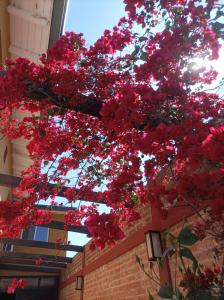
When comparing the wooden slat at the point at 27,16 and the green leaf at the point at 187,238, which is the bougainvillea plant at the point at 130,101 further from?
the wooden slat at the point at 27,16

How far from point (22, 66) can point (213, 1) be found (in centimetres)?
220

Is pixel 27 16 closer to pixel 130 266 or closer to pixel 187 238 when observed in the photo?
pixel 130 266

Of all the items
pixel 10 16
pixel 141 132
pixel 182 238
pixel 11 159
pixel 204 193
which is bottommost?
pixel 182 238

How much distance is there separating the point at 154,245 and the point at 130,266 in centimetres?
134

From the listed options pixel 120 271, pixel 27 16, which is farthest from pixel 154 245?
pixel 27 16

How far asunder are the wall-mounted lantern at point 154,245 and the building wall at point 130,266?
12 centimetres

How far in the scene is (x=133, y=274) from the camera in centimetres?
501

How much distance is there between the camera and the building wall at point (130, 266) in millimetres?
3728

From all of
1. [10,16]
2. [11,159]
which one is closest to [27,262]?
[11,159]

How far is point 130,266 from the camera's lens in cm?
518

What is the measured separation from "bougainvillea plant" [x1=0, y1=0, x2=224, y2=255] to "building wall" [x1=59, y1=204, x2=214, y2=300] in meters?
0.46

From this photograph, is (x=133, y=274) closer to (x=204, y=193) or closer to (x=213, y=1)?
(x=204, y=193)

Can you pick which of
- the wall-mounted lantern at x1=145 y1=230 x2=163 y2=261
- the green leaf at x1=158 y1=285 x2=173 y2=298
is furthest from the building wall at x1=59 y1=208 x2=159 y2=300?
the green leaf at x1=158 y1=285 x2=173 y2=298

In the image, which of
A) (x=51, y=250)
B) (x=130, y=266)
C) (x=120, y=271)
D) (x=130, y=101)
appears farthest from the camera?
(x=51, y=250)
